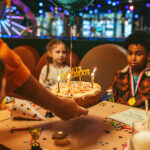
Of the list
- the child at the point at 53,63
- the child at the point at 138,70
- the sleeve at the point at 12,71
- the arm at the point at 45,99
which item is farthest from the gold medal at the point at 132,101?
the sleeve at the point at 12,71

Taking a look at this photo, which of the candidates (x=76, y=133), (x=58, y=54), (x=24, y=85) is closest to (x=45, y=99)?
(x=24, y=85)

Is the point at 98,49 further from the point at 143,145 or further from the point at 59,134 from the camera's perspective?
the point at 143,145

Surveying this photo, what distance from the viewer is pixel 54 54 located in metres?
2.59

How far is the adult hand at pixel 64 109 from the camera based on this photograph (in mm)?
939

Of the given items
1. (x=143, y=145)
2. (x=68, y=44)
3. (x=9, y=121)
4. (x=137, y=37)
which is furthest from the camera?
(x=68, y=44)

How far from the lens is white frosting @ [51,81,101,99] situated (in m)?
1.34

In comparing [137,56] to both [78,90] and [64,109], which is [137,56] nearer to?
[78,90]

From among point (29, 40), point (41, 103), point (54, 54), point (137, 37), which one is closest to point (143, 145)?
point (41, 103)

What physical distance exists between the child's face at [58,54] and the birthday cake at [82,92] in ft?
3.13

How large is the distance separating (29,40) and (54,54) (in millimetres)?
1102

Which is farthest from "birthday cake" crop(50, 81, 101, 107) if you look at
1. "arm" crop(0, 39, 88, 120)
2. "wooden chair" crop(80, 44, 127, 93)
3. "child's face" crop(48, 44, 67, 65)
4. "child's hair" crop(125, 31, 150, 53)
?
"child's face" crop(48, 44, 67, 65)

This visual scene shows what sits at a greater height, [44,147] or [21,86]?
[21,86]

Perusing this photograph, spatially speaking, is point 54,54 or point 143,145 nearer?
point 143,145

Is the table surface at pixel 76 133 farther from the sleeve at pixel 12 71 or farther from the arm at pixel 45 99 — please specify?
the sleeve at pixel 12 71
